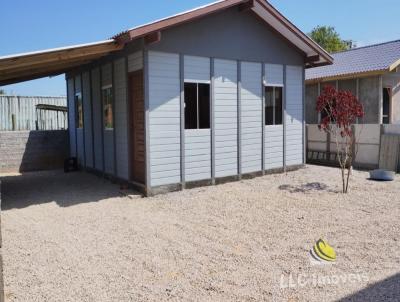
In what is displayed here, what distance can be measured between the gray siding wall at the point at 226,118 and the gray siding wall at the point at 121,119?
2047mm

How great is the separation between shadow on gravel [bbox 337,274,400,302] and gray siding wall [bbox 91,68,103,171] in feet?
26.2

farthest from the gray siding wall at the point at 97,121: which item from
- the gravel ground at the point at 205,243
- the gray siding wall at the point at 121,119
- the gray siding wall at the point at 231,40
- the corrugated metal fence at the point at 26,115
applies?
the corrugated metal fence at the point at 26,115

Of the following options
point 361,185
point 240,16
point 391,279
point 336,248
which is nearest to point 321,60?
point 240,16

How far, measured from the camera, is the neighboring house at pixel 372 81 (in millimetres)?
13398

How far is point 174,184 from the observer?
8.27m

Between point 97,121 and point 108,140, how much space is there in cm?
99

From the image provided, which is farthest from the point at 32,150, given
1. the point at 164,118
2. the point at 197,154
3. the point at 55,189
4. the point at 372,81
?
the point at 372,81

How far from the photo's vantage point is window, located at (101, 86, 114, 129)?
9.66 metres

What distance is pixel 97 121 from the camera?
10633mm

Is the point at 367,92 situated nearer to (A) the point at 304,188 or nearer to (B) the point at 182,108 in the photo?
(A) the point at 304,188

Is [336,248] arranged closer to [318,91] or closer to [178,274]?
[178,274]

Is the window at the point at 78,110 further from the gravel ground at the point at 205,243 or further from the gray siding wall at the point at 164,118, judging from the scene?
the gray siding wall at the point at 164,118

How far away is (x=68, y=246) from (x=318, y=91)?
492 inches

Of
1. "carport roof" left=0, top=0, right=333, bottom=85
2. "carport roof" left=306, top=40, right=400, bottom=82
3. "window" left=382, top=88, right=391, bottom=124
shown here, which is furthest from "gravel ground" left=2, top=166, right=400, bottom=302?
"window" left=382, top=88, right=391, bottom=124
